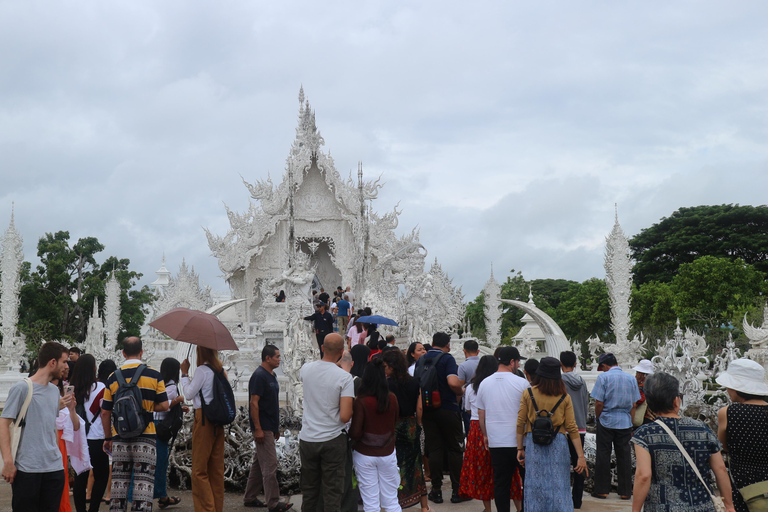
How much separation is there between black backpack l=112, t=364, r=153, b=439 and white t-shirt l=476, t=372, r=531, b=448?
2.67m

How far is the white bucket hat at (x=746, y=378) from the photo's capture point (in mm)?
3721

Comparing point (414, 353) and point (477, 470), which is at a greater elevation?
point (414, 353)

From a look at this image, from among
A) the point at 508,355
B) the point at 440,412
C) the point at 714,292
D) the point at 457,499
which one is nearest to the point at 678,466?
the point at 508,355

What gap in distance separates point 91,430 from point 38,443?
1.55 metres

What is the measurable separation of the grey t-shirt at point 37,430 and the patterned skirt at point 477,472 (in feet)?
10.5

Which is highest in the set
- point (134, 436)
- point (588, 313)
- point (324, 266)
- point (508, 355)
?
point (324, 266)

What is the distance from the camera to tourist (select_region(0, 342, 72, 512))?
4133 mm

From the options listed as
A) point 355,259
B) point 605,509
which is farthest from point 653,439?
point 355,259

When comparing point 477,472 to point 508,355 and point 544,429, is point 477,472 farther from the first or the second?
point 544,429

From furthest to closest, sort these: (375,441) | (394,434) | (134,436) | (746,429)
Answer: (394,434) < (134,436) < (375,441) < (746,429)

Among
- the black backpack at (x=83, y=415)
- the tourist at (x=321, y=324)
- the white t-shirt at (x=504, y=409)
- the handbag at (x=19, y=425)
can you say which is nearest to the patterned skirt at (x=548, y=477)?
the white t-shirt at (x=504, y=409)

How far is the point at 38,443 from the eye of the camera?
421cm

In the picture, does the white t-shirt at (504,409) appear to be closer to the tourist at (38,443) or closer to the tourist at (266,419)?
the tourist at (266,419)

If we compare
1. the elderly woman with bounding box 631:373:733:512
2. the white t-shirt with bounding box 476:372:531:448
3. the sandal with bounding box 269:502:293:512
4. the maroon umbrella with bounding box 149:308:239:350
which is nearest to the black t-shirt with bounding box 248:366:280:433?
the maroon umbrella with bounding box 149:308:239:350
